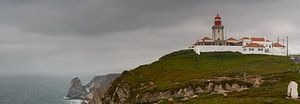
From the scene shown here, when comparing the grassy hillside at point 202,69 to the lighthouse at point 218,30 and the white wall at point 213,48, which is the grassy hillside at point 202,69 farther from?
the lighthouse at point 218,30

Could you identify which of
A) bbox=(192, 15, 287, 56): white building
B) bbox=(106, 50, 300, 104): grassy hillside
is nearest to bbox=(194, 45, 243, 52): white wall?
bbox=(192, 15, 287, 56): white building

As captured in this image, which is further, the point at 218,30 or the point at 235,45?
the point at 218,30

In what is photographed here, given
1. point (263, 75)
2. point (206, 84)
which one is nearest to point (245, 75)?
point (263, 75)

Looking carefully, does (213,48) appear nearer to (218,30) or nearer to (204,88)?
(218,30)

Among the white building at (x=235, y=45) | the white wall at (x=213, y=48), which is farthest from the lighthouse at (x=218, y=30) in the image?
the white wall at (x=213, y=48)

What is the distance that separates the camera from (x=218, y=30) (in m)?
178

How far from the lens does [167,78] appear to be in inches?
5118

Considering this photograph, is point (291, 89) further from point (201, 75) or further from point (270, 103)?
point (201, 75)

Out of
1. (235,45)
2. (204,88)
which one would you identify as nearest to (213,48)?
(235,45)

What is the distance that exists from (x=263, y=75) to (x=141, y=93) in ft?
106

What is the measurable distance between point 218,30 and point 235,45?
10314mm

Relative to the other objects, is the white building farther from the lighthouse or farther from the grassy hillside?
the grassy hillside

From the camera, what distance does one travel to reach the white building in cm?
16838

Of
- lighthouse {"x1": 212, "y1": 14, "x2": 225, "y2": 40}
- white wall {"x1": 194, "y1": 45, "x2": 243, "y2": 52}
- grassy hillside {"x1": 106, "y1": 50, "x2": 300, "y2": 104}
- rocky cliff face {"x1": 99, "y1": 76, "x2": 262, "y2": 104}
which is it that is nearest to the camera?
rocky cliff face {"x1": 99, "y1": 76, "x2": 262, "y2": 104}
